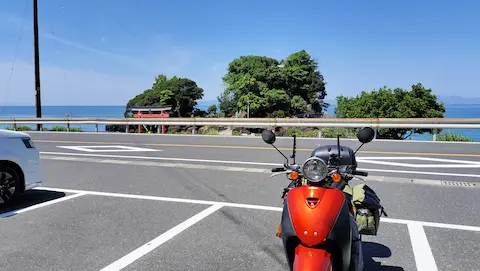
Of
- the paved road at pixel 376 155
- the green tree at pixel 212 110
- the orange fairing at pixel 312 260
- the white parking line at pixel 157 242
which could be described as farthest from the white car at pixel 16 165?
the green tree at pixel 212 110

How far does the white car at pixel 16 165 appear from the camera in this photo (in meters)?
5.80

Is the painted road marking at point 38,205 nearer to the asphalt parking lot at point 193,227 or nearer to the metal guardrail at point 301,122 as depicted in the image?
the asphalt parking lot at point 193,227

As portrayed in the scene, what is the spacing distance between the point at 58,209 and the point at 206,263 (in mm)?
3205

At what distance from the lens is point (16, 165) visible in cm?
596

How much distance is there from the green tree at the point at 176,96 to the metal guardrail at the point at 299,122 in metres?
30.2

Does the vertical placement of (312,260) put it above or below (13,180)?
above

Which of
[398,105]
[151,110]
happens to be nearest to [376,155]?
[151,110]

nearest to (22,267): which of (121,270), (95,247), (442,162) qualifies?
(95,247)

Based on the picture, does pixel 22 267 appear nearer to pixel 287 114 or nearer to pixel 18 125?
pixel 18 125

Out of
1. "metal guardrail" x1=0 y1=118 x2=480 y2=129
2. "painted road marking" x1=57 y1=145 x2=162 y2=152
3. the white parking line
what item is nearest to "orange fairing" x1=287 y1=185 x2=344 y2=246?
the white parking line

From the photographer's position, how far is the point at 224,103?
210ft

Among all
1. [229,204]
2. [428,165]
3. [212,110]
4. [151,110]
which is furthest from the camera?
[212,110]

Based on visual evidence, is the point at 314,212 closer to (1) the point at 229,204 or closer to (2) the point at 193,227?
(2) the point at 193,227

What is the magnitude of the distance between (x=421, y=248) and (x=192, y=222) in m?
2.84
